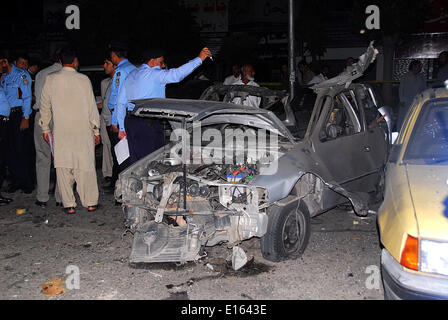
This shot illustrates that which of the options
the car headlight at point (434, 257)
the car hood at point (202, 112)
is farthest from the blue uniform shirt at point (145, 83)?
the car headlight at point (434, 257)

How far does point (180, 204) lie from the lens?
4.94 metres

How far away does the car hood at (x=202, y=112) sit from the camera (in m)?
4.70

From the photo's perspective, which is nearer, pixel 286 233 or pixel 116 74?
pixel 286 233

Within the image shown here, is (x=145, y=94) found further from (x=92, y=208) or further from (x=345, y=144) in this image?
(x=345, y=144)

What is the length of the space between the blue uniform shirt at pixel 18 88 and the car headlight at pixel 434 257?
6.57m

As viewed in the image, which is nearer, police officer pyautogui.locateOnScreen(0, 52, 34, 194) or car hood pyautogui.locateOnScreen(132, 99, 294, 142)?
car hood pyautogui.locateOnScreen(132, 99, 294, 142)

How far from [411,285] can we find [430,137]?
171 cm

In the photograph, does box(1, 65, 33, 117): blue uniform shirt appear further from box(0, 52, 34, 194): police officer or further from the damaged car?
the damaged car

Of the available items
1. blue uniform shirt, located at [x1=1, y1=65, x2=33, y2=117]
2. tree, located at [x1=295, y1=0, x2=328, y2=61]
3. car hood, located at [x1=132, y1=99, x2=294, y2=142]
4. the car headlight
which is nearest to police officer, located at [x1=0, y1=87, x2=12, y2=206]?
blue uniform shirt, located at [x1=1, y1=65, x2=33, y2=117]

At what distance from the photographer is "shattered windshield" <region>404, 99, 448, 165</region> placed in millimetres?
4183

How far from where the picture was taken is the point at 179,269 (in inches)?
191

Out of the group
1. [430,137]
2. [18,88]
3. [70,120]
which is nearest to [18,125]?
[18,88]

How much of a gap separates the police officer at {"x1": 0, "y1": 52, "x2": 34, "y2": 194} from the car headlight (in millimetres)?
6545

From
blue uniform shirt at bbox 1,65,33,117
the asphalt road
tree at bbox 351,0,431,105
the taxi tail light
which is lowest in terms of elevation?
the asphalt road
